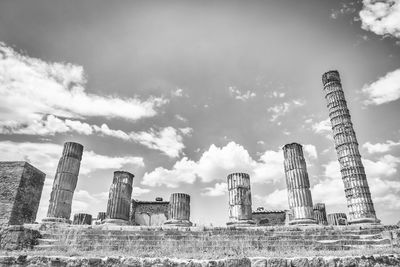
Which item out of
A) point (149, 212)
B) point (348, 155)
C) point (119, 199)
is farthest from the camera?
point (149, 212)

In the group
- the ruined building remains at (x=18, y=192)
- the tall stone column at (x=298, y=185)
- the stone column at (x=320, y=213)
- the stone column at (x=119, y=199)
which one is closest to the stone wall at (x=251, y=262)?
the tall stone column at (x=298, y=185)

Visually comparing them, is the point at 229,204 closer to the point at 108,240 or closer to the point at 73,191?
the point at 108,240

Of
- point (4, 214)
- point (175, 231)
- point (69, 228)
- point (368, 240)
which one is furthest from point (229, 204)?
point (4, 214)

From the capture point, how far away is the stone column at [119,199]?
11758 millimetres

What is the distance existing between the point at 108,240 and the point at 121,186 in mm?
4700

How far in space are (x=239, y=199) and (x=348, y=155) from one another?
23.2 feet

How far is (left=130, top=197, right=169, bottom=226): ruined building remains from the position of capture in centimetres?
2688

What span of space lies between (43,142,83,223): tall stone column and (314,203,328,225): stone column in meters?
17.9

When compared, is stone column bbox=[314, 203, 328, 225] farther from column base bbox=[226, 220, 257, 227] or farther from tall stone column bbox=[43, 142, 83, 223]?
tall stone column bbox=[43, 142, 83, 223]

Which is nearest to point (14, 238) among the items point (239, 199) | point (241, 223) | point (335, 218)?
point (241, 223)

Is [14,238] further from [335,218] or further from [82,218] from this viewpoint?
[335,218]

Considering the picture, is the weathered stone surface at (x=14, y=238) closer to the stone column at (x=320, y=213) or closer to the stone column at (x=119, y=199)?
the stone column at (x=119, y=199)

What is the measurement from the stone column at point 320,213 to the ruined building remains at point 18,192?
64.0 ft

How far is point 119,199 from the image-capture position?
12133 millimetres
